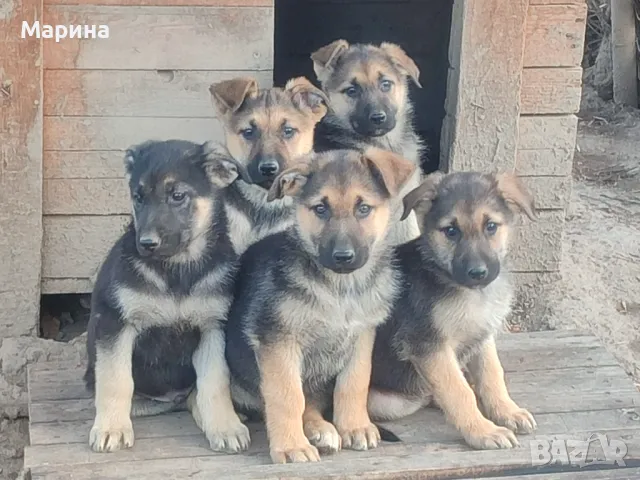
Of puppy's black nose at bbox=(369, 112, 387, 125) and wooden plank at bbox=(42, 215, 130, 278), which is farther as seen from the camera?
wooden plank at bbox=(42, 215, 130, 278)

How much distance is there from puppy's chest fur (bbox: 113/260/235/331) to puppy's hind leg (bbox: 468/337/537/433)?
1169 millimetres

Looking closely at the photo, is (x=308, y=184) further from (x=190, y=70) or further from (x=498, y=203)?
(x=190, y=70)

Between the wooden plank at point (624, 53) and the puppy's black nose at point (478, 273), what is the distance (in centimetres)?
678

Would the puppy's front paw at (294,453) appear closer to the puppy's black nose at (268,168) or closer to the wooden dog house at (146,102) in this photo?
the puppy's black nose at (268,168)

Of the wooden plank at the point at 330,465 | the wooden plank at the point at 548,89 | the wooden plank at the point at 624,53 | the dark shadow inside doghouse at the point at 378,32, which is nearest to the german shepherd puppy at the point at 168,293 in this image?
the wooden plank at the point at 330,465

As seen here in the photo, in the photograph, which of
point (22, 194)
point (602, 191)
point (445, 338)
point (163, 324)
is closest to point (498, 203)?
point (445, 338)

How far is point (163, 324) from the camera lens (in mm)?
4496

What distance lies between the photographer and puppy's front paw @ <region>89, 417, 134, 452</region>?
446cm

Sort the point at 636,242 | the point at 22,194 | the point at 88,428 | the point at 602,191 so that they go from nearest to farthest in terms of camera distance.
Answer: the point at 88,428 → the point at 22,194 → the point at 636,242 → the point at 602,191

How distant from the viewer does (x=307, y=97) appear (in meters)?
Answer: 5.58

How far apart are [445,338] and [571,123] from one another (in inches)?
89.5

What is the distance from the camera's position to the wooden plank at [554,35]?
608 centimetres

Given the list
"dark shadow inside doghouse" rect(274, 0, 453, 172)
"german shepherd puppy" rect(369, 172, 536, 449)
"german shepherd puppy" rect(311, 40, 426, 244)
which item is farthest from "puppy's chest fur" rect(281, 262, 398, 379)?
"dark shadow inside doghouse" rect(274, 0, 453, 172)

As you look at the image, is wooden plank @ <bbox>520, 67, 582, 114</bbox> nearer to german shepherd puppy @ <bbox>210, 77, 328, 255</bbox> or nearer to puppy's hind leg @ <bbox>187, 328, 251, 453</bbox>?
german shepherd puppy @ <bbox>210, 77, 328, 255</bbox>
